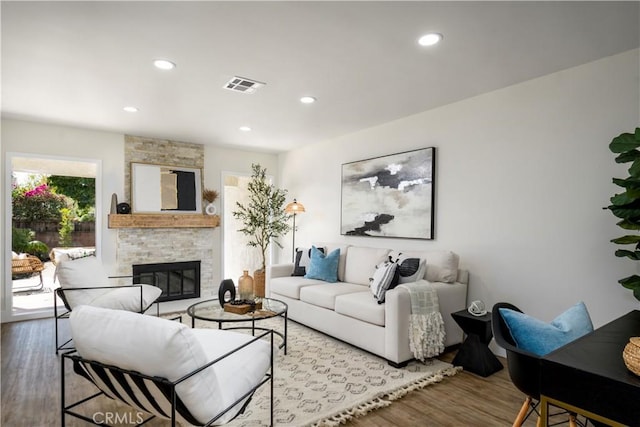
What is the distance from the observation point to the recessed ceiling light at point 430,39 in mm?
2443

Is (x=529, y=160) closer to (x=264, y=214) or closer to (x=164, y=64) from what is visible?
(x=164, y=64)

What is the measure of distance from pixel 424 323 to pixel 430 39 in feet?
7.39

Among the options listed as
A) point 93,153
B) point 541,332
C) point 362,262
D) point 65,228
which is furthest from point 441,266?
point 65,228

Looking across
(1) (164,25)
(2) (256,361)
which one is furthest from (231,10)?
(2) (256,361)

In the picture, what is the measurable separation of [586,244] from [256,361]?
266 centimetres

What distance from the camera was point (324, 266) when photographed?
462 cm

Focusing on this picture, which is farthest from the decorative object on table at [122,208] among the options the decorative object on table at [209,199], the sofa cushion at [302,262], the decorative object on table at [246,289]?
the decorative object on table at [246,289]

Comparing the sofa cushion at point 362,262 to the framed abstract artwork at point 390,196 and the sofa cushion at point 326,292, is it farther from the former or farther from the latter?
the framed abstract artwork at point 390,196

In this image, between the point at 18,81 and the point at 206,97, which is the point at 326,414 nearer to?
the point at 206,97

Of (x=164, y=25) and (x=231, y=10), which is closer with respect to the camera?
(x=231, y=10)

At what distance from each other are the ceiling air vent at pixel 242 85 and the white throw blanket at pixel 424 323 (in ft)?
7.44

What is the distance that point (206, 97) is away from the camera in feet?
A: 12.1

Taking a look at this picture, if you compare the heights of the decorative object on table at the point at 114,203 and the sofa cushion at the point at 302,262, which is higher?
the decorative object on table at the point at 114,203

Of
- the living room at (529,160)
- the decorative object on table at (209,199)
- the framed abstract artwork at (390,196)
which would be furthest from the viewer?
the decorative object on table at (209,199)
